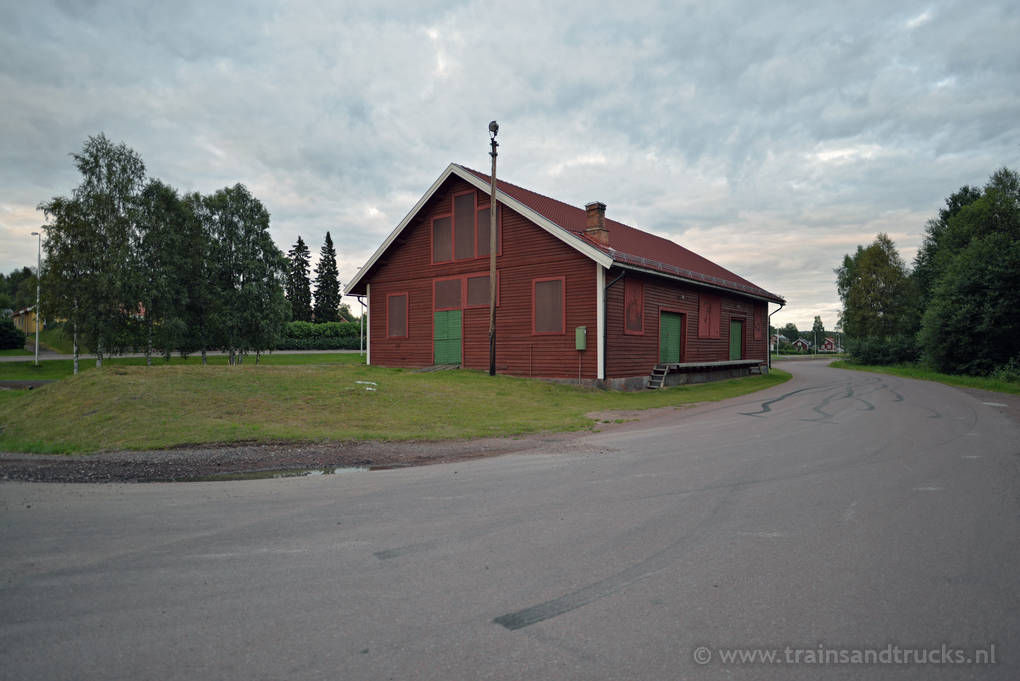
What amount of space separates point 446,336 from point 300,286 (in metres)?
54.5

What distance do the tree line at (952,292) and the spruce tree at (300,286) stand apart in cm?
6188

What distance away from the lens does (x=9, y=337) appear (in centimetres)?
4719

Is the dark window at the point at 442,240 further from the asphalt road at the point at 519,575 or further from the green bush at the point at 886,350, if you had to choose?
the green bush at the point at 886,350

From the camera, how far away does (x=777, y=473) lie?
651 cm

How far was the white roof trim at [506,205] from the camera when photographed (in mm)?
18391

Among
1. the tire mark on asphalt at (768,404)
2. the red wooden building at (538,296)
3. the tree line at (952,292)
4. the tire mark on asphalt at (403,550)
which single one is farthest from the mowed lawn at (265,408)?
the tree line at (952,292)

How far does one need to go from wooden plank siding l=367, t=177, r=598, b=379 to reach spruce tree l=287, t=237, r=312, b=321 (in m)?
48.4

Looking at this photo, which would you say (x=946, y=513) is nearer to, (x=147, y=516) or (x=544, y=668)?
(x=544, y=668)

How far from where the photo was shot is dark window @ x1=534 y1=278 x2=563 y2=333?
1989 cm

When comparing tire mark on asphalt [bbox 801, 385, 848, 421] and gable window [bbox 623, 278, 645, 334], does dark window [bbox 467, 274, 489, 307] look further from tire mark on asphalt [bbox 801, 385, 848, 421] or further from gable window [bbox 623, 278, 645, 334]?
tire mark on asphalt [bbox 801, 385, 848, 421]

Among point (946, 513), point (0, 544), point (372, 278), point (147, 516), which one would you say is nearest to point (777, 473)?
point (946, 513)

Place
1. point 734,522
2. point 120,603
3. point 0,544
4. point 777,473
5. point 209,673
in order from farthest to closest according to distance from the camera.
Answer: point 777,473
point 734,522
point 0,544
point 120,603
point 209,673

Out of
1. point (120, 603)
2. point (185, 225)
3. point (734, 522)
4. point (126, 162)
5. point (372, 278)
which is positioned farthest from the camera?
point (185, 225)

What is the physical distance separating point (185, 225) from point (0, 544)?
1366 inches
